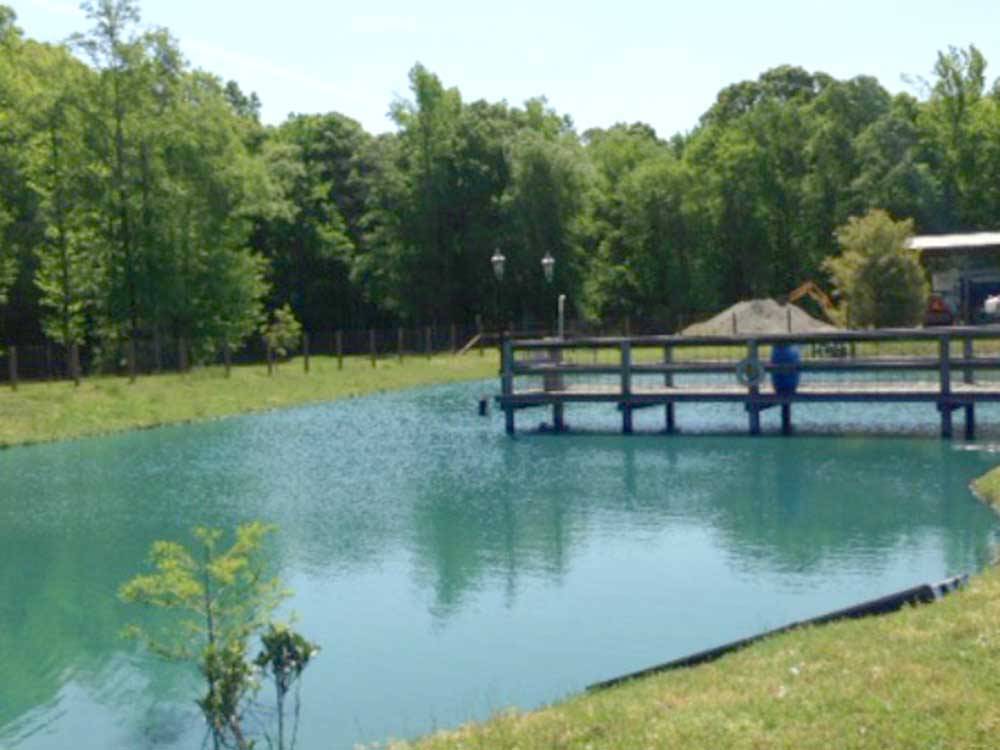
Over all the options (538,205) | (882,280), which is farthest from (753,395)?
(538,205)

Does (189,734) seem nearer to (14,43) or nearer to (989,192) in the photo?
(14,43)

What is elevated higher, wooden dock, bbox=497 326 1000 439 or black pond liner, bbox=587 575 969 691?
wooden dock, bbox=497 326 1000 439

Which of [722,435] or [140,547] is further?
[722,435]

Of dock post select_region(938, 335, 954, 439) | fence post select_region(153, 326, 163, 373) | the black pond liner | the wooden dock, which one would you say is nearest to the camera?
the black pond liner

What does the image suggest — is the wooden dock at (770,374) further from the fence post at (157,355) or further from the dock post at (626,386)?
the fence post at (157,355)

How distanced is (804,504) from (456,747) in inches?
531

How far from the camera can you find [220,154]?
55750 millimetres

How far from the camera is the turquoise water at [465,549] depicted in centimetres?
1129

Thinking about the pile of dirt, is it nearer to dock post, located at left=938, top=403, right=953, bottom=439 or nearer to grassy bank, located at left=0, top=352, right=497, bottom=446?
grassy bank, located at left=0, top=352, right=497, bottom=446

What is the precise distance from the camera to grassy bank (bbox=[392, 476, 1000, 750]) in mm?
7156

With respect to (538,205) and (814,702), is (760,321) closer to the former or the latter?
(538,205)

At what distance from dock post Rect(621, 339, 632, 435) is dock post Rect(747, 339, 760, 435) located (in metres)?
3.13

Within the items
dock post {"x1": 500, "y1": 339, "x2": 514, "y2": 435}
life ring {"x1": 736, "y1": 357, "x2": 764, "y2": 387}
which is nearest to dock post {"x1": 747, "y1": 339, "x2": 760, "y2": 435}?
life ring {"x1": 736, "y1": 357, "x2": 764, "y2": 387}

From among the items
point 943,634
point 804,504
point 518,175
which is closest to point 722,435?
point 804,504
